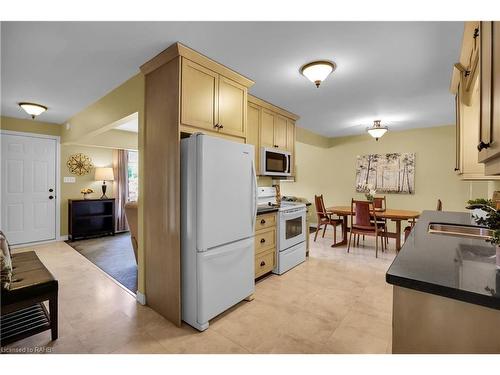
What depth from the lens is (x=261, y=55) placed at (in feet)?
6.95

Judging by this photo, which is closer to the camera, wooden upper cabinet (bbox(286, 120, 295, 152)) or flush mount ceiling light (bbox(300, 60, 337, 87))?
flush mount ceiling light (bbox(300, 60, 337, 87))

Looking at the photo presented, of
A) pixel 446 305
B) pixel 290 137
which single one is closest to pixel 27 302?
pixel 446 305

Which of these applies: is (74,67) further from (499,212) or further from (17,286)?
(499,212)

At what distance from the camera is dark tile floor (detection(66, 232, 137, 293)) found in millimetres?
3123

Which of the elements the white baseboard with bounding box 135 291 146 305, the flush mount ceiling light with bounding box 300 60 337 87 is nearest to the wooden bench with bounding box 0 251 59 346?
the white baseboard with bounding box 135 291 146 305

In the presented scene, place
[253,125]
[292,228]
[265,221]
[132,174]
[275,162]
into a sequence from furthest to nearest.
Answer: [132,174] < [275,162] < [292,228] < [253,125] < [265,221]

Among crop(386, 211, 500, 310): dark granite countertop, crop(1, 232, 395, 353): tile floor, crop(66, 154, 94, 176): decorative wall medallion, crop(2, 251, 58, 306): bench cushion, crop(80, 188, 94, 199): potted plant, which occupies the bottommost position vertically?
crop(1, 232, 395, 353): tile floor

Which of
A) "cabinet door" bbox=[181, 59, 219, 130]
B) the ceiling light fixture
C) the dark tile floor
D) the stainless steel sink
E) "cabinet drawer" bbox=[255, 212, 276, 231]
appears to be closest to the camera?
the stainless steel sink

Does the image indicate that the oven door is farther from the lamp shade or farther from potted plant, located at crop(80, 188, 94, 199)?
potted plant, located at crop(80, 188, 94, 199)

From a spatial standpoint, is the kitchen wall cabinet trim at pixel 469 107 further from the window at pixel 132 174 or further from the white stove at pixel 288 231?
the window at pixel 132 174

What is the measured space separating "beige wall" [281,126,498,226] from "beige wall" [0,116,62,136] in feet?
18.9

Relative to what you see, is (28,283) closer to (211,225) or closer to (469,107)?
(211,225)

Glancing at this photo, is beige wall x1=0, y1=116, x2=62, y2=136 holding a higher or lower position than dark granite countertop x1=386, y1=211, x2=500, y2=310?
higher

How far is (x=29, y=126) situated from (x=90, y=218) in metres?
2.03
